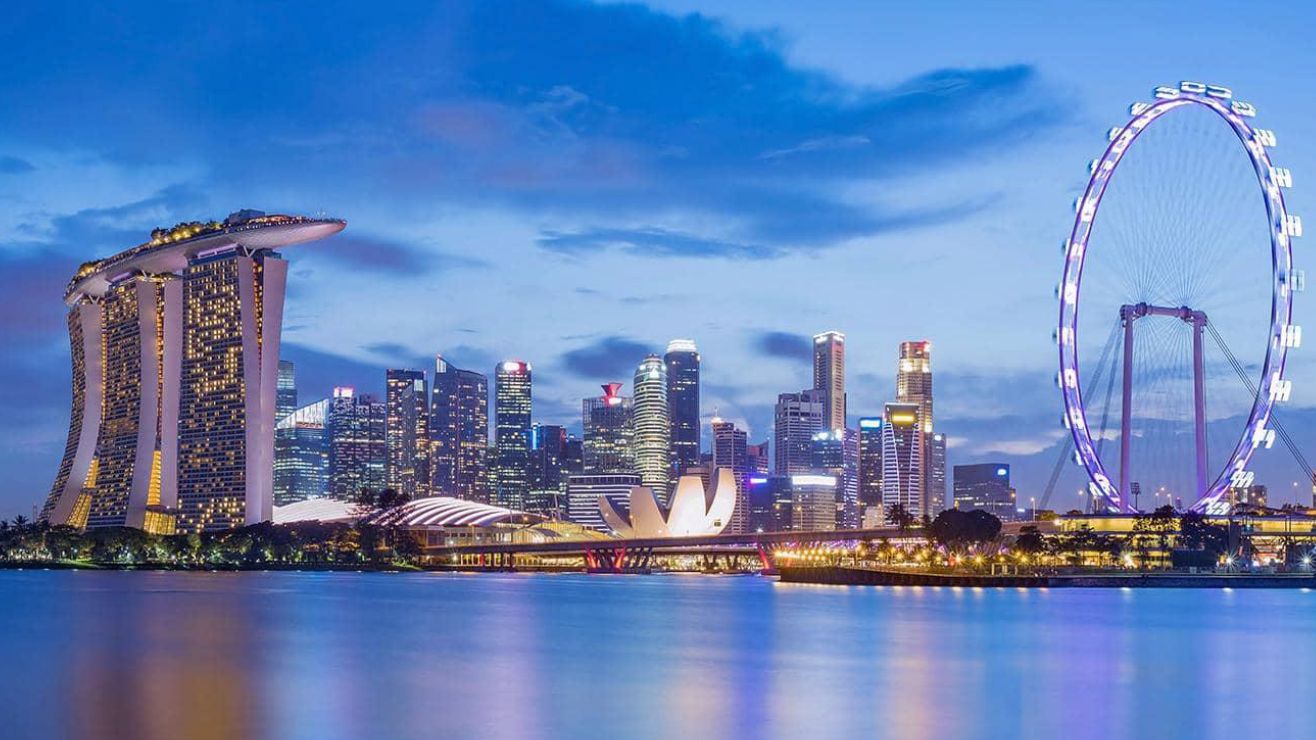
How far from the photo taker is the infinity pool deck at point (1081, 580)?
446 feet

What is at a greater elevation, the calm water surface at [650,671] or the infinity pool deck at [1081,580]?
the calm water surface at [650,671]

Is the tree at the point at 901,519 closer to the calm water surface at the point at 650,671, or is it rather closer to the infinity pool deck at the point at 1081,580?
the infinity pool deck at the point at 1081,580

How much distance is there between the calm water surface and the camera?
37.2m

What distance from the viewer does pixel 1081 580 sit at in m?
138

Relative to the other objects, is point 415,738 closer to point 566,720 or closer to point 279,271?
point 566,720

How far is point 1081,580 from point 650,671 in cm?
9378

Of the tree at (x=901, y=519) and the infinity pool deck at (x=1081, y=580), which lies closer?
the infinity pool deck at (x=1081, y=580)

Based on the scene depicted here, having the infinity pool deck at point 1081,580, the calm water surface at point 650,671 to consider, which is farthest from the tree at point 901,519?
the calm water surface at point 650,671

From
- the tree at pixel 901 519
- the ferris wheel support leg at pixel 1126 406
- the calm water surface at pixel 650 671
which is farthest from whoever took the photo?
the tree at pixel 901 519

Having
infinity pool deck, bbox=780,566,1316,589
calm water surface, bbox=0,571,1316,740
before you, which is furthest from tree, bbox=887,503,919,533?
calm water surface, bbox=0,571,1316,740

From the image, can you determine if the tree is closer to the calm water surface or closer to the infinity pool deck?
the infinity pool deck

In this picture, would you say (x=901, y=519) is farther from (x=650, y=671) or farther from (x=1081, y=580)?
(x=650, y=671)

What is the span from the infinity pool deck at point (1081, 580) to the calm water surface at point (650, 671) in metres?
40.7

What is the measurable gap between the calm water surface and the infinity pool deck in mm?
40750
